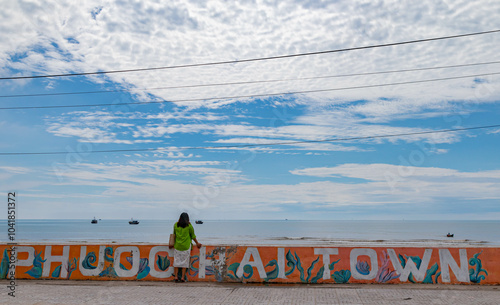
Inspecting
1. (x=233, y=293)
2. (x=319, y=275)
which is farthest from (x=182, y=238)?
(x=319, y=275)

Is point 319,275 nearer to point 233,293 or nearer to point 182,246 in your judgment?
point 233,293

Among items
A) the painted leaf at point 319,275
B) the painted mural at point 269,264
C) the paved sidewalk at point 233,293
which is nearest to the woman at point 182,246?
the painted mural at point 269,264

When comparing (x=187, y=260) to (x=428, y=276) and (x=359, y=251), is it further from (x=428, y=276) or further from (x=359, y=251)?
(x=428, y=276)

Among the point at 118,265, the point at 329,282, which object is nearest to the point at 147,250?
the point at 118,265

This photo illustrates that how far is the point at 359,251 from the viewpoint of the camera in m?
10.8

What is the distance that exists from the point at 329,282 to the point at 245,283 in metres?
2.12

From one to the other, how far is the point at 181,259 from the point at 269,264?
89.2 inches

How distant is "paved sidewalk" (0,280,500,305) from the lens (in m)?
8.43

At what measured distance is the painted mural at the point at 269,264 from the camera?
10.4m

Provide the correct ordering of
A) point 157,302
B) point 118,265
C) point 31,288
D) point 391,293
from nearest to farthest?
point 157,302 < point 391,293 < point 31,288 < point 118,265

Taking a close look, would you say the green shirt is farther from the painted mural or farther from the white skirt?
the painted mural

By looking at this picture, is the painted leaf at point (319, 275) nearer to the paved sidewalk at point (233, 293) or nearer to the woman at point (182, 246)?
the paved sidewalk at point (233, 293)

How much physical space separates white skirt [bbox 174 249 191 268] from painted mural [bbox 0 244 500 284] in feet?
0.97

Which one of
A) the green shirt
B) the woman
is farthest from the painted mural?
the green shirt
